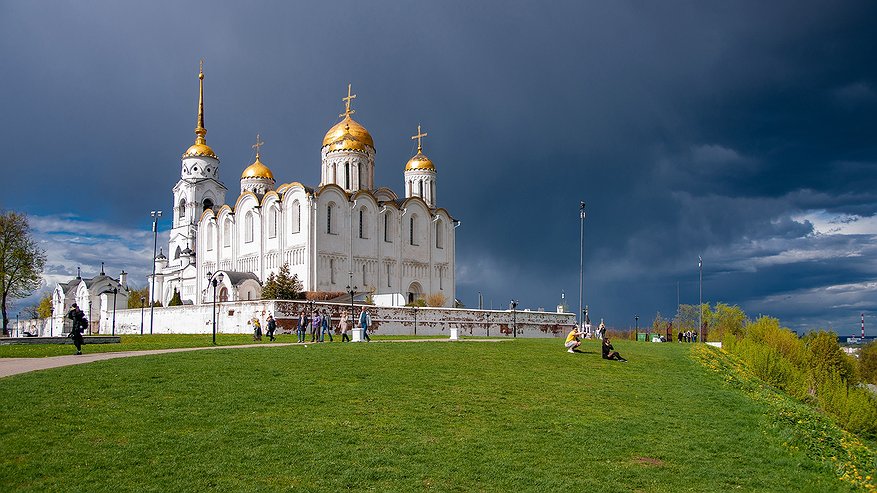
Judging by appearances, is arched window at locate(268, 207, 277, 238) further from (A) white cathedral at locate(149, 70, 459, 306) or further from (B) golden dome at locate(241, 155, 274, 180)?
(B) golden dome at locate(241, 155, 274, 180)

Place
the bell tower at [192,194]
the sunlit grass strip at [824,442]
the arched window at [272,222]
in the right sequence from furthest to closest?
the bell tower at [192,194], the arched window at [272,222], the sunlit grass strip at [824,442]

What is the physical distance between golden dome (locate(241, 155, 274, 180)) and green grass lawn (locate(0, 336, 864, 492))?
51.6 m

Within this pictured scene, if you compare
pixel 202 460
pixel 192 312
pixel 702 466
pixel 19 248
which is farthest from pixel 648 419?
pixel 19 248

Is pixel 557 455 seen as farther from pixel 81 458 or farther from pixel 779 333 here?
pixel 779 333

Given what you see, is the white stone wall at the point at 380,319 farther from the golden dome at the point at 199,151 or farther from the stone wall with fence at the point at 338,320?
the golden dome at the point at 199,151

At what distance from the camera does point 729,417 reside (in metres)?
15.3

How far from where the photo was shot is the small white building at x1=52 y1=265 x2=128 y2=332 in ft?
210

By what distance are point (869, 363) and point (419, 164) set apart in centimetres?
3809

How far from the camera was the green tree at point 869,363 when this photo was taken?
37781 millimetres

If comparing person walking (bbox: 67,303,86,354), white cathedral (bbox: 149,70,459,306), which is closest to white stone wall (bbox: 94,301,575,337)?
white cathedral (bbox: 149,70,459,306)

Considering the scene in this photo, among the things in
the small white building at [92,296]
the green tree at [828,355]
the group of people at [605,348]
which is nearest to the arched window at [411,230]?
the small white building at [92,296]

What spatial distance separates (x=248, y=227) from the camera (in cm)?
6025

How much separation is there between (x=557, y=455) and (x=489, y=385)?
511 cm

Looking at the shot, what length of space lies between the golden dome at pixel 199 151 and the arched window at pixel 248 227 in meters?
13.4
